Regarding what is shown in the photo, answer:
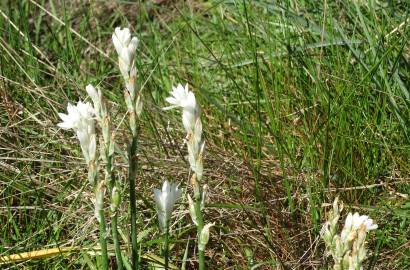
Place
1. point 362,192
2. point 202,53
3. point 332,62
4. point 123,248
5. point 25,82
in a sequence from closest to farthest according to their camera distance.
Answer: point 123,248 → point 362,192 → point 332,62 → point 25,82 → point 202,53

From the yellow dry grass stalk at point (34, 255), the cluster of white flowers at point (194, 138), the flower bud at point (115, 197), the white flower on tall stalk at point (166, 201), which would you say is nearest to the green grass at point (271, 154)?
the yellow dry grass stalk at point (34, 255)

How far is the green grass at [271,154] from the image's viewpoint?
8.54ft

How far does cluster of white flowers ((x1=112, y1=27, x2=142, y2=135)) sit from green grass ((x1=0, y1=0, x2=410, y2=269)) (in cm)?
63

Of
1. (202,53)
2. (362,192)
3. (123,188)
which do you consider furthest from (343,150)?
(202,53)

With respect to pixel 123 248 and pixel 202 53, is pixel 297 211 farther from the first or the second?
pixel 202 53

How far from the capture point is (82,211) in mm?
2756

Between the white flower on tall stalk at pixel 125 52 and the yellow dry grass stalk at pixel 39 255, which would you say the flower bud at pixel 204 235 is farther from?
the yellow dry grass stalk at pixel 39 255

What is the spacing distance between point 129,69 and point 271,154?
49.0 inches

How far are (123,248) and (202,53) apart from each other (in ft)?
5.22

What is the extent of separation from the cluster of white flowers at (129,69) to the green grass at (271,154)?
24.8 inches

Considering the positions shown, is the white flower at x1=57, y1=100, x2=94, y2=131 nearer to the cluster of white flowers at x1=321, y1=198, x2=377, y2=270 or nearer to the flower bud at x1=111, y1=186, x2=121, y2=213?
the flower bud at x1=111, y1=186, x2=121, y2=213

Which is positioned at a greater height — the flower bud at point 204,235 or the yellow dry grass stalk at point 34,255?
the yellow dry grass stalk at point 34,255

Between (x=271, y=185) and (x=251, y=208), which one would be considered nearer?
(x=251, y=208)

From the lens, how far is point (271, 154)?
9.63 ft
